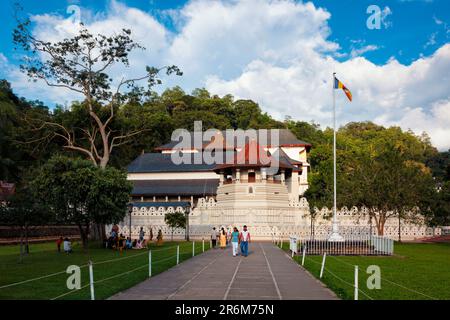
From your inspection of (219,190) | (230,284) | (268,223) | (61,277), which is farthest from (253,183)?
(230,284)

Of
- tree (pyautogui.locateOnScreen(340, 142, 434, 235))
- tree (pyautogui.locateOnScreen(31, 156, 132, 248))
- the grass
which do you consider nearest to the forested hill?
tree (pyautogui.locateOnScreen(31, 156, 132, 248))

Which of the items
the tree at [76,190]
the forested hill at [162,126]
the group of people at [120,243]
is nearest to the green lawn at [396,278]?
the group of people at [120,243]

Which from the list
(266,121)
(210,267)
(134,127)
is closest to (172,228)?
(134,127)

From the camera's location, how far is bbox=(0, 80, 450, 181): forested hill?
42.9 metres

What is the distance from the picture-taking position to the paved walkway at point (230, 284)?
12523 millimetres

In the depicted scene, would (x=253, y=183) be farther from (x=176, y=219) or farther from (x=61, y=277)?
(x=61, y=277)

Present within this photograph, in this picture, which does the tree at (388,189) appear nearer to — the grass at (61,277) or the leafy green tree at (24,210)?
the grass at (61,277)

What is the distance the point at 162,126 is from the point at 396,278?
104 ft

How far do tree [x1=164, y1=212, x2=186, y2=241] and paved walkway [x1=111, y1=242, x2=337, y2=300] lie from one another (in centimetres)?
2176

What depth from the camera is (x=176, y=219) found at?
4250 centimetres

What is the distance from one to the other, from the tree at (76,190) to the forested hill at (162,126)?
42.3 feet
